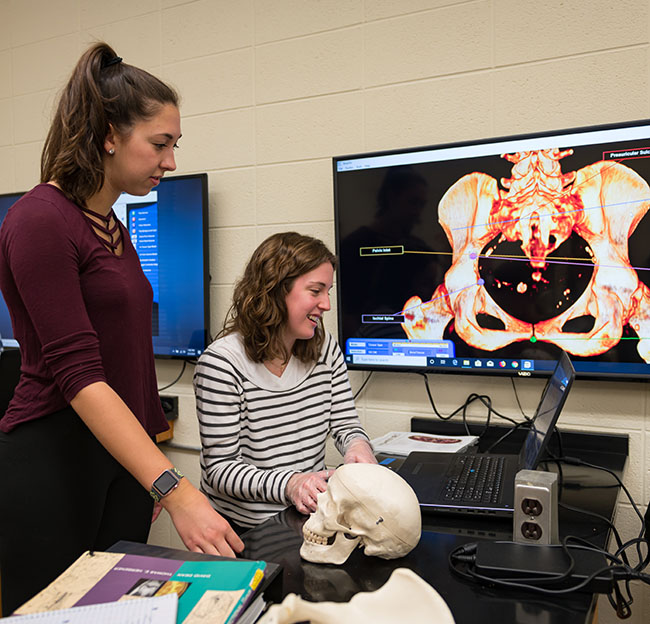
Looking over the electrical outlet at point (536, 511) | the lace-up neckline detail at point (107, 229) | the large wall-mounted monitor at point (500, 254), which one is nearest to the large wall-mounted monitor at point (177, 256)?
the large wall-mounted monitor at point (500, 254)

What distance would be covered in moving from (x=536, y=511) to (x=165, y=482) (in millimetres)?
628

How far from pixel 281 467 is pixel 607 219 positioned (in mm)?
1144

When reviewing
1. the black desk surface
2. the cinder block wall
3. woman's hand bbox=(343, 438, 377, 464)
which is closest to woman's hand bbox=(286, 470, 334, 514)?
the black desk surface

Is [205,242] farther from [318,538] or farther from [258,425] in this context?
[318,538]

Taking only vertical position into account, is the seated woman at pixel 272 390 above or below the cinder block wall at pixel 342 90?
below

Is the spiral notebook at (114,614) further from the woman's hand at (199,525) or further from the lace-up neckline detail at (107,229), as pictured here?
the lace-up neckline detail at (107,229)

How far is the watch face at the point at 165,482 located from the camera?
41.3 inches

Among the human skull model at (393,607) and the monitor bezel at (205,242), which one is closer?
the human skull model at (393,607)

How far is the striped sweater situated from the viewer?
144 cm

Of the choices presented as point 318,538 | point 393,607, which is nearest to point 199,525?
point 318,538

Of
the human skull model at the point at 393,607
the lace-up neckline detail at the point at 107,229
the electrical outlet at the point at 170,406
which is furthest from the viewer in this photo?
the electrical outlet at the point at 170,406

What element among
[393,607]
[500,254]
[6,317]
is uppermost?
[500,254]

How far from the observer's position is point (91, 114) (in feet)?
3.95

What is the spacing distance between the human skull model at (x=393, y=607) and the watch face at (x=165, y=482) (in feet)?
1.62
